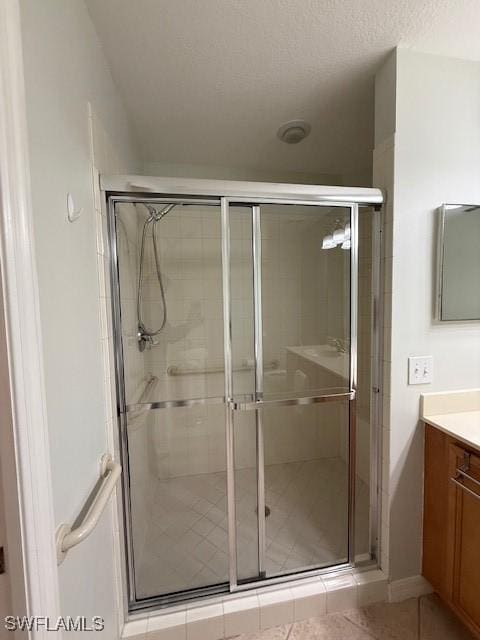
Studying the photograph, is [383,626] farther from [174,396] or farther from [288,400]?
[174,396]

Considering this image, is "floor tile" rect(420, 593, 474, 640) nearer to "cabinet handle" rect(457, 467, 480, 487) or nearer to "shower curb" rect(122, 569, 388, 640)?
"shower curb" rect(122, 569, 388, 640)

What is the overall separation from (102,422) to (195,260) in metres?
1.14

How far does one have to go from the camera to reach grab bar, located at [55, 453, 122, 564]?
73cm

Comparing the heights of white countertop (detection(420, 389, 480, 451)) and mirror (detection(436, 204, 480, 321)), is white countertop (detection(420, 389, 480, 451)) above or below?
below

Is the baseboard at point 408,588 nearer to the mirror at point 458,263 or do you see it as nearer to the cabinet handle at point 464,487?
the cabinet handle at point 464,487

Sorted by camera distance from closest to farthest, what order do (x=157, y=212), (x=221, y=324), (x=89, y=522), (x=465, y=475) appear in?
(x=89, y=522) → (x=465, y=475) → (x=157, y=212) → (x=221, y=324)

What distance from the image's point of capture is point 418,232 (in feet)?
4.54

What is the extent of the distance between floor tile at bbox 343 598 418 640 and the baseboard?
0.07 ft

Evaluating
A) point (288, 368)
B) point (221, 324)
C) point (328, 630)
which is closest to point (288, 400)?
point (288, 368)

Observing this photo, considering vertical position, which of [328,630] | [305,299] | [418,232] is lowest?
[328,630]

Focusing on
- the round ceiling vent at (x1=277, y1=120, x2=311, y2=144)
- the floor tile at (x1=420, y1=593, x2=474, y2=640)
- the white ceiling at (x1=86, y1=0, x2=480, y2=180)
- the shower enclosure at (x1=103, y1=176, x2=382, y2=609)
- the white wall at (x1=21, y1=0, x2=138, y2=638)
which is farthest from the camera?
the round ceiling vent at (x1=277, y1=120, x2=311, y2=144)

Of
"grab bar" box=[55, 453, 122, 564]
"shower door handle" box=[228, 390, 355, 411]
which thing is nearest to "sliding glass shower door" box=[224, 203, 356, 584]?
"shower door handle" box=[228, 390, 355, 411]

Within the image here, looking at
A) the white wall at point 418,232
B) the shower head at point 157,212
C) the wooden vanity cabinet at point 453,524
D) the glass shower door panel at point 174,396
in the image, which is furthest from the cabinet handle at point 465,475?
the shower head at point 157,212

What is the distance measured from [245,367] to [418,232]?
107 centimetres
